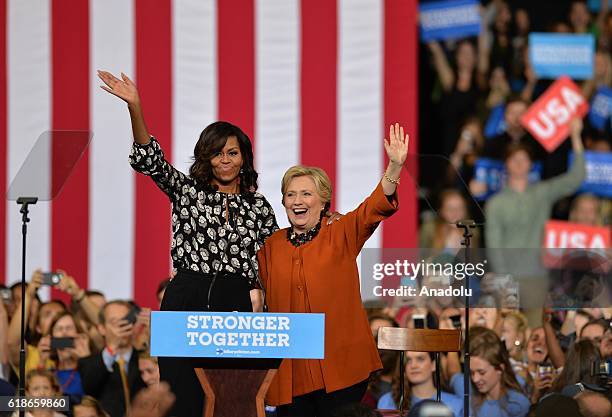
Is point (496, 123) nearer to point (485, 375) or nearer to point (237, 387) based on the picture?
point (485, 375)

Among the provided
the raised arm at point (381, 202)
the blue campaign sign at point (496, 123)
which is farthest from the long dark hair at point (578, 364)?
the blue campaign sign at point (496, 123)

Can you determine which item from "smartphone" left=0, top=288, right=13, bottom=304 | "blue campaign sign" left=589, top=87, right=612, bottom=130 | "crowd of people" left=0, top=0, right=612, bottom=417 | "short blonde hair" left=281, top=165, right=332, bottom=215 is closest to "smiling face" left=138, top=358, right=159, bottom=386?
"crowd of people" left=0, top=0, right=612, bottom=417

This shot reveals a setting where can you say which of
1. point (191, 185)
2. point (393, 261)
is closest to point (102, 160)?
point (393, 261)

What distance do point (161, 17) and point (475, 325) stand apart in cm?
304

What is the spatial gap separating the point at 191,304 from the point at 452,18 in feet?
16.7

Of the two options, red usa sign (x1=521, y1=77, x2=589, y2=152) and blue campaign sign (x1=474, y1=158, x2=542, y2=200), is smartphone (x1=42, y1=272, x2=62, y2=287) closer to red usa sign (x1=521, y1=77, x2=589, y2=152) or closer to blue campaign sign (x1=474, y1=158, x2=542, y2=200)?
blue campaign sign (x1=474, y1=158, x2=542, y2=200)

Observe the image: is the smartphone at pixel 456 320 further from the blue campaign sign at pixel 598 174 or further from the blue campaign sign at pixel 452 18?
the blue campaign sign at pixel 452 18

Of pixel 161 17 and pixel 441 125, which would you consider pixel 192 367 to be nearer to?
pixel 161 17

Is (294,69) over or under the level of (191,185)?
over

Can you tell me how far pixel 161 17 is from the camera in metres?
9.01

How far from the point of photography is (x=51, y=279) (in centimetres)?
799

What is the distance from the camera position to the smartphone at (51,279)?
796cm

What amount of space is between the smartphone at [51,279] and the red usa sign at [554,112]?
3.73m

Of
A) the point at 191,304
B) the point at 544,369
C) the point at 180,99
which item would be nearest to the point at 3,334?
the point at 180,99
